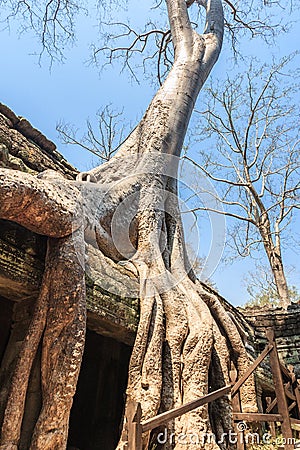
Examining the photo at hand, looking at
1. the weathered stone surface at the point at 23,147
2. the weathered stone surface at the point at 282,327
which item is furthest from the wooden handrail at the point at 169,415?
the weathered stone surface at the point at 282,327

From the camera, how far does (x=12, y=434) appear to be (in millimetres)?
2260

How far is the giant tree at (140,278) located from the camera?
2473 millimetres

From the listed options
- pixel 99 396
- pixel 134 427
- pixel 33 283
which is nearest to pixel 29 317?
pixel 33 283

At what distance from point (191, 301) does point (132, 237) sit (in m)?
1.01

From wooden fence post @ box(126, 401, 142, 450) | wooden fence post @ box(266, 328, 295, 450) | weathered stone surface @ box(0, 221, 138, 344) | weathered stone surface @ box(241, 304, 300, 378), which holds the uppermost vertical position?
weathered stone surface @ box(241, 304, 300, 378)

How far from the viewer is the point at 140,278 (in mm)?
3863

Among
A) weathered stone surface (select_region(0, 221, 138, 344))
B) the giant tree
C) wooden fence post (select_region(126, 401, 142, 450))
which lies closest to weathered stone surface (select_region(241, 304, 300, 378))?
the giant tree

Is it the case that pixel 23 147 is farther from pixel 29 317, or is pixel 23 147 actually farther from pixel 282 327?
pixel 282 327

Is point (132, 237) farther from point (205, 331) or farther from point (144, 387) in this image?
point (144, 387)

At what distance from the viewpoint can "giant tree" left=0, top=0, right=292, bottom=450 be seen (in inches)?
97.3

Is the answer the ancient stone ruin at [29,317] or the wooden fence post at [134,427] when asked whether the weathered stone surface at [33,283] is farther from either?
the wooden fence post at [134,427]

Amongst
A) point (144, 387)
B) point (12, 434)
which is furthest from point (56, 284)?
point (144, 387)

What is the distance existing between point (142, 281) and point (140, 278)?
4cm

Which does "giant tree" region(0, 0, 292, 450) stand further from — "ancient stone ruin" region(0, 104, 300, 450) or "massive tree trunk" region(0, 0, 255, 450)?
"ancient stone ruin" region(0, 104, 300, 450)
